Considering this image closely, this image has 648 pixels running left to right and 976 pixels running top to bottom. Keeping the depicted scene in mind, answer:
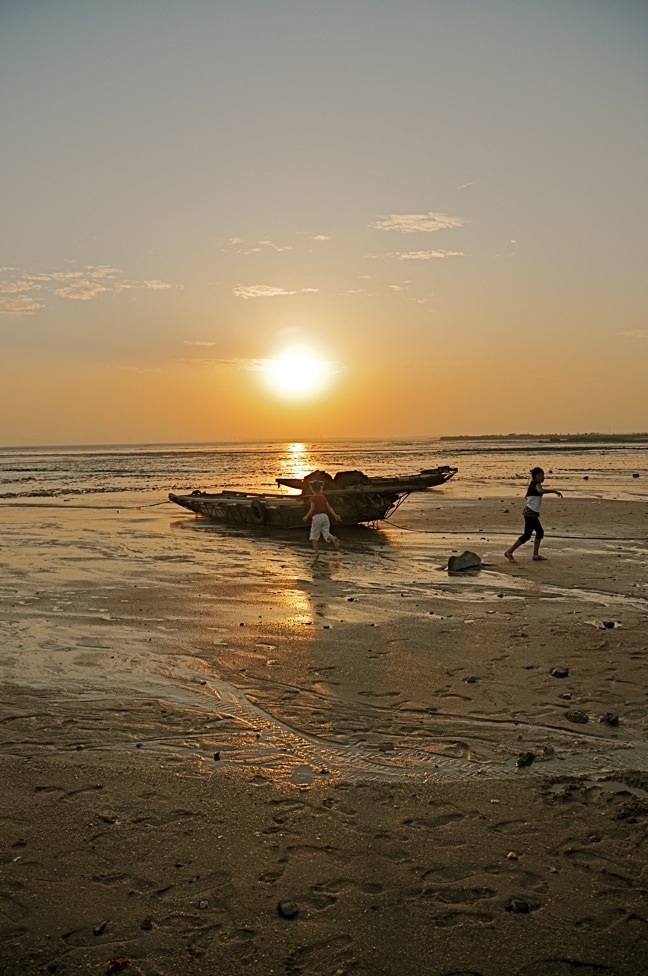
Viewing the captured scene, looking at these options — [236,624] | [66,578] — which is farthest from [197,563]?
[236,624]

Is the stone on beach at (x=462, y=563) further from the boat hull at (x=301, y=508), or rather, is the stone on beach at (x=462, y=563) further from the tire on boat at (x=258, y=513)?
the tire on boat at (x=258, y=513)

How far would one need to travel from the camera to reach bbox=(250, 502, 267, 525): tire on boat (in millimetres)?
22312

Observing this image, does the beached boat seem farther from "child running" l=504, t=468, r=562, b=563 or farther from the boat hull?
"child running" l=504, t=468, r=562, b=563

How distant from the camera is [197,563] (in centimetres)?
1609

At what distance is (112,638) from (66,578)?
16.4 feet

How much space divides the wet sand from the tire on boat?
34.1 feet

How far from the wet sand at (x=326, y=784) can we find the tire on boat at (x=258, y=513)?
10.4 metres

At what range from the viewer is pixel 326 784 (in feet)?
17.2

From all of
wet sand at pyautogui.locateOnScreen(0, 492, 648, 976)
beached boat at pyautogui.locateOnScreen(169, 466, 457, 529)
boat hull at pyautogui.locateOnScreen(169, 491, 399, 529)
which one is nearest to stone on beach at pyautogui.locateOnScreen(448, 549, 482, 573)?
wet sand at pyautogui.locateOnScreen(0, 492, 648, 976)

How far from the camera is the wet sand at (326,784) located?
3621mm

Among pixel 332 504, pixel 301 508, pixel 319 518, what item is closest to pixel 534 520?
pixel 319 518

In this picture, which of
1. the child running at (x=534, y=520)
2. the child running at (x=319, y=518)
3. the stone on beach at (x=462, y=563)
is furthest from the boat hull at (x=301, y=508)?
the stone on beach at (x=462, y=563)

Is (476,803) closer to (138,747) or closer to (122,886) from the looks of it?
(122,886)

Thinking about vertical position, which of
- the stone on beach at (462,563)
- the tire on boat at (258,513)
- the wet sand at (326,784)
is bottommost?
the wet sand at (326,784)
